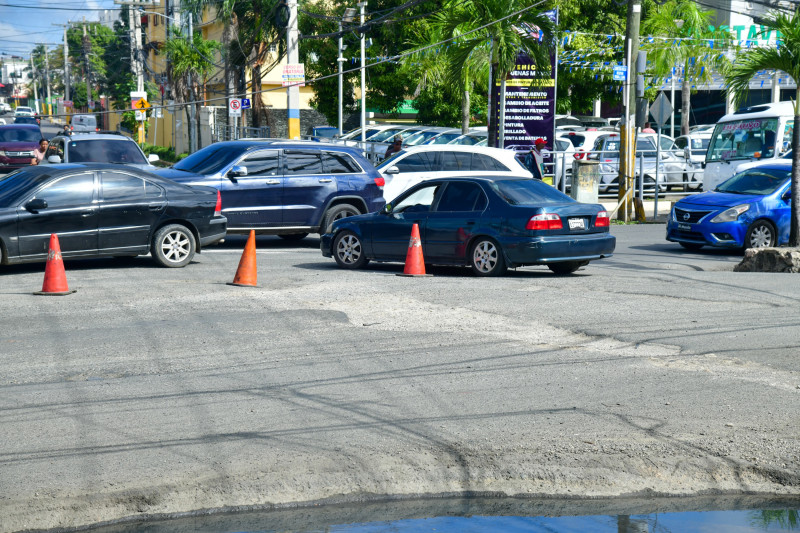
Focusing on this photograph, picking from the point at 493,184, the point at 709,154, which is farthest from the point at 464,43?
the point at 493,184

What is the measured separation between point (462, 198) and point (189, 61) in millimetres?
38946

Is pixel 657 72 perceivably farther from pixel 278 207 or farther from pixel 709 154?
pixel 278 207

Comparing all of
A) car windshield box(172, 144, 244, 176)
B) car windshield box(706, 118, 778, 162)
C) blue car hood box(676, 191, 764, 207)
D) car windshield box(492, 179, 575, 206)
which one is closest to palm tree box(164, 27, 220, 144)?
car windshield box(706, 118, 778, 162)

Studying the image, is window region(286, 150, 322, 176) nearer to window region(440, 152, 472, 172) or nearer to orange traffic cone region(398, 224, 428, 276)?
window region(440, 152, 472, 172)

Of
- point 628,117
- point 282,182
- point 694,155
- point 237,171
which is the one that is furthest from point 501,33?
point 694,155

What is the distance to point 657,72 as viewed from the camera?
40469mm

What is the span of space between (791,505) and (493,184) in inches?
351

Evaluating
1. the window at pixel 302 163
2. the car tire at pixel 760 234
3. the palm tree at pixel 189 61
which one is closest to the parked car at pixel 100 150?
the window at pixel 302 163

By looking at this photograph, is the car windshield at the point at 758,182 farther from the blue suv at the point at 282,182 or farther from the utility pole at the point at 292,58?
the utility pole at the point at 292,58

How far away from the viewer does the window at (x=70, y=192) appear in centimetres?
1356

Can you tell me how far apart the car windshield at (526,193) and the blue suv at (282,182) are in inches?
186

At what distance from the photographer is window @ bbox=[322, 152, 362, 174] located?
18125mm

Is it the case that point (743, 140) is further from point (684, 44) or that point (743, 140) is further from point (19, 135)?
point (19, 135)

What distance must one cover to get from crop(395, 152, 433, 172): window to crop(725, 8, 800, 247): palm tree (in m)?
6.41
